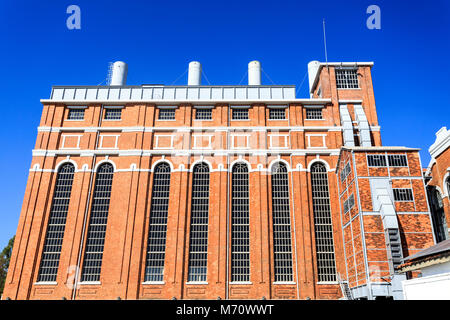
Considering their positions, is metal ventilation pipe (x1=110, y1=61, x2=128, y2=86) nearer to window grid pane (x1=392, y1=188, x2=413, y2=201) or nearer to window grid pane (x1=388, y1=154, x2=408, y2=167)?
window grid pane (x1=388, y1=154, x2=408, y2=167)

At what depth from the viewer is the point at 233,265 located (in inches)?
1144

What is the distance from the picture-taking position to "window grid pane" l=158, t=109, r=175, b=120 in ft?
114

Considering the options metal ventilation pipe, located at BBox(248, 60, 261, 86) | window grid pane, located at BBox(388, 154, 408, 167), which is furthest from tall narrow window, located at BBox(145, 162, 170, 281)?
window grid pane, located at BBox(388, 154, 408, 167)

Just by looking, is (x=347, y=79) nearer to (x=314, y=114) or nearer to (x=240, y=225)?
(x=314, y=114)

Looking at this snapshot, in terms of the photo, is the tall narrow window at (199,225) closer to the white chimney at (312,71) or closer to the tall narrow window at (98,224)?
the tall narrow window at (98,224)

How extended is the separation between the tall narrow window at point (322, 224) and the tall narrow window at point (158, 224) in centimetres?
1273

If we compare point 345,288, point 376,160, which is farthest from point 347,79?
point 345,288

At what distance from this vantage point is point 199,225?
99.3 feet

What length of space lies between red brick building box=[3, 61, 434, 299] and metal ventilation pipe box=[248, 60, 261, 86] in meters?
2.26

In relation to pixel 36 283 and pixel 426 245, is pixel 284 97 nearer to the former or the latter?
pixel 426 245

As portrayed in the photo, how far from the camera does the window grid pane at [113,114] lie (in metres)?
34.8
